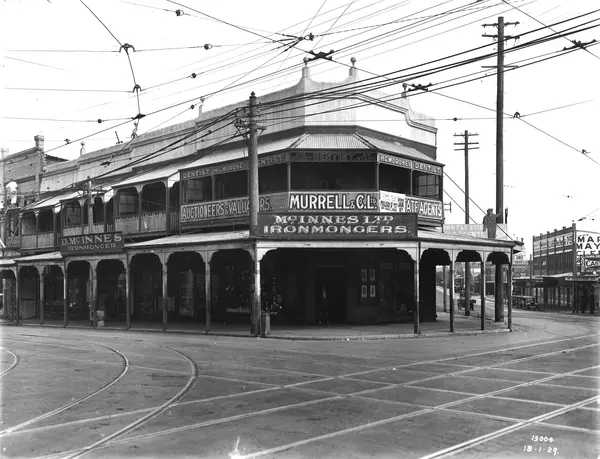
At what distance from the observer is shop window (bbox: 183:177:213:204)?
3156 centimetres

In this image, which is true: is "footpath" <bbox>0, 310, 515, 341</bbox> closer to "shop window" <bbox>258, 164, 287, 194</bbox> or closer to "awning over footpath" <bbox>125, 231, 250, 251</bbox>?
"awning over footpath" <bbox>125, 231, 250, 251</bbox>

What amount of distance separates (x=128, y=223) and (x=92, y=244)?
4886mm

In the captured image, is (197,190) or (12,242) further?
(12,242)

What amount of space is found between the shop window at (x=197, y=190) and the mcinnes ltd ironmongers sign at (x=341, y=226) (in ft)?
29.5

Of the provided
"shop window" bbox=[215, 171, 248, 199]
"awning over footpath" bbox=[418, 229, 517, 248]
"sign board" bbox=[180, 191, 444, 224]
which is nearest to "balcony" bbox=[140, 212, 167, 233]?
"shop window" bbox=[215, 171, 248, 199]

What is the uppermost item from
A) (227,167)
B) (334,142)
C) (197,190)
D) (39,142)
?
(39,142)

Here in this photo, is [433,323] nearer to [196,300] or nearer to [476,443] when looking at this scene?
[196,300]

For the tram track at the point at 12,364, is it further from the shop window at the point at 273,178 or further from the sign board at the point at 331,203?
the shop window at the point at 273,178

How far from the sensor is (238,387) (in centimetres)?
1169

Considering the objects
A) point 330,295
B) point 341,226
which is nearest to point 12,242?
point 330,295

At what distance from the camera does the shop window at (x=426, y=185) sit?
3059 cm

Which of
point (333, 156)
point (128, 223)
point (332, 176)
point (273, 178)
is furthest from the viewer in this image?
point (128, 223)

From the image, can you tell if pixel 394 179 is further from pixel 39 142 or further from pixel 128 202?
pixel 39 142

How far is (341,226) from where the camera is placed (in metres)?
23.6
